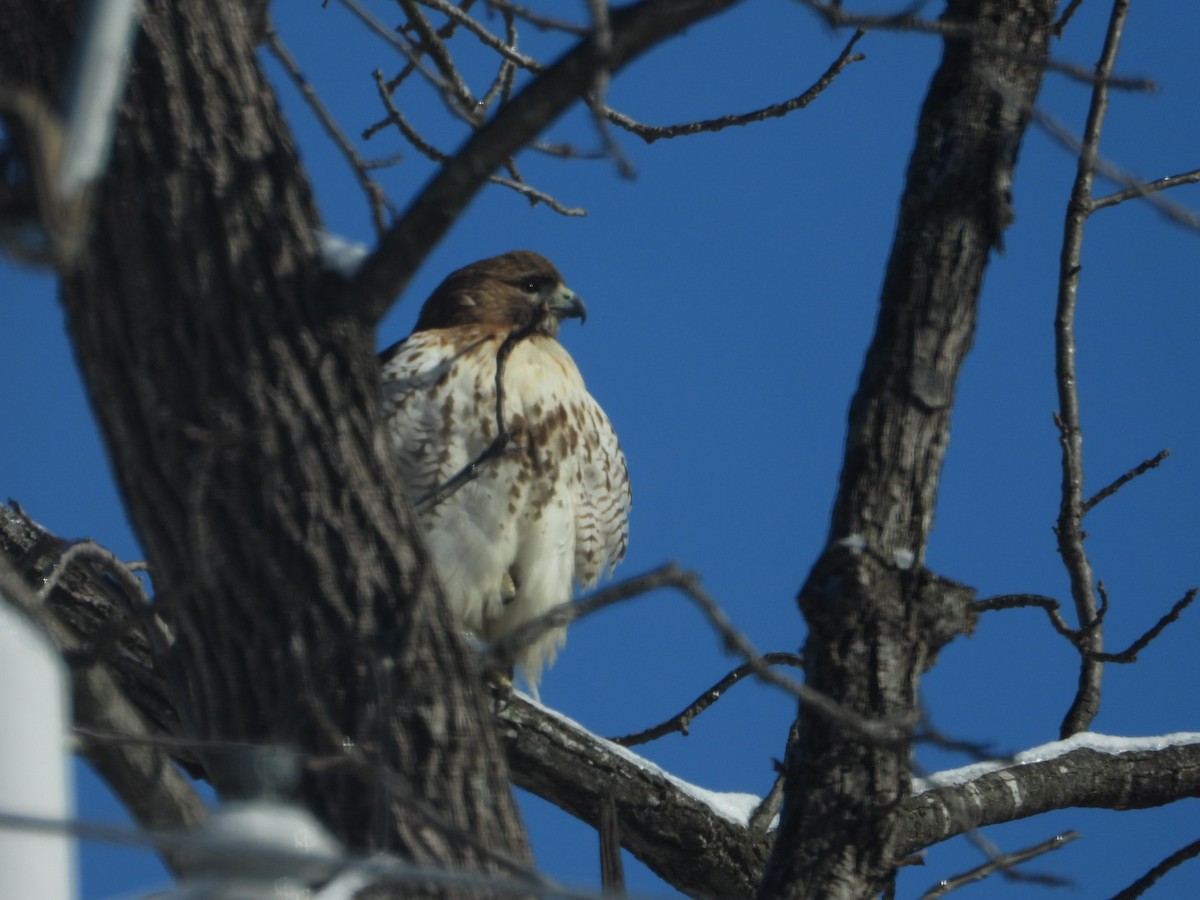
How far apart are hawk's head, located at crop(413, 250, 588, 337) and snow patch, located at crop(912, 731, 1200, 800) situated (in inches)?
92.4

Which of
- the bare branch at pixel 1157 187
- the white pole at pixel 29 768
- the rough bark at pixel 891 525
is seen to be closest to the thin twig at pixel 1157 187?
the bare branch at pixel 1157 187

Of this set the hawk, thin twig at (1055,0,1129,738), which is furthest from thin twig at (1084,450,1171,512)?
the hawk

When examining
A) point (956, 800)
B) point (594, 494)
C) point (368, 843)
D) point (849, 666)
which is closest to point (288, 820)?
point (368, 843)

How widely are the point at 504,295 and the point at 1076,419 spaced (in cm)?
242

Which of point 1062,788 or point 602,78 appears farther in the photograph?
point 1062,788

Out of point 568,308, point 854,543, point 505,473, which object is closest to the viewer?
point 854,543

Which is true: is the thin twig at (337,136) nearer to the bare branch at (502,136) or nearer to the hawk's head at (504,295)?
the bare branch at (502,136)

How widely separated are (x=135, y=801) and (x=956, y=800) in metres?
1.81

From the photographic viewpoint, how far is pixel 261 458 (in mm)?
2264

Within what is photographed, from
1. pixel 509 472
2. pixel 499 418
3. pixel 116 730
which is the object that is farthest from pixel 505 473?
pixel 116 730

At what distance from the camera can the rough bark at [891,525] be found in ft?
8.45

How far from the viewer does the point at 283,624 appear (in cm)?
227

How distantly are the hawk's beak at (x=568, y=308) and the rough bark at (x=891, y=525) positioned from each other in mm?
3160

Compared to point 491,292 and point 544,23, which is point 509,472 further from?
point 544,23
